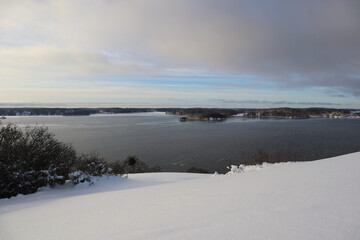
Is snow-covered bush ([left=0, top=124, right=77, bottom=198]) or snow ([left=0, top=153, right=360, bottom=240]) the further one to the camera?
snow-covered bush ([left=0, top=124, right=77, bottom=198])

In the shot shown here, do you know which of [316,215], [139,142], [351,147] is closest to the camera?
[316,215]

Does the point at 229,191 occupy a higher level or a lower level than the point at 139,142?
higher

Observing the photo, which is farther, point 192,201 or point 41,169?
point 41,169

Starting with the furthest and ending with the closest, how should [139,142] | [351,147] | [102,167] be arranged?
[139,142]
[351,147]
[102,167]

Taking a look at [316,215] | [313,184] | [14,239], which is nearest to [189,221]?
[316,215]

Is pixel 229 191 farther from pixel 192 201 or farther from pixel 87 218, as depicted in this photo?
pixel 87 218

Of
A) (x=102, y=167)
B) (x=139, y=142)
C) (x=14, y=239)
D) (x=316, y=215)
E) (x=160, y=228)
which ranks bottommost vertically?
(x=139, y=142)

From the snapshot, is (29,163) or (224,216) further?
(29,163)

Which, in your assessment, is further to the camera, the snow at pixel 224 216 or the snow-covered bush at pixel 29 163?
the snow-covered bush at pixel 29 163

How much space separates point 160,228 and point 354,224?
2042mm

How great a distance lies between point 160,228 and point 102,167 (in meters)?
7.35

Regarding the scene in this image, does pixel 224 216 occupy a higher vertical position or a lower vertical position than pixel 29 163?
higher

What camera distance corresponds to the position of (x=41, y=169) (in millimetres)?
7336

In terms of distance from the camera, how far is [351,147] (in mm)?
32656
